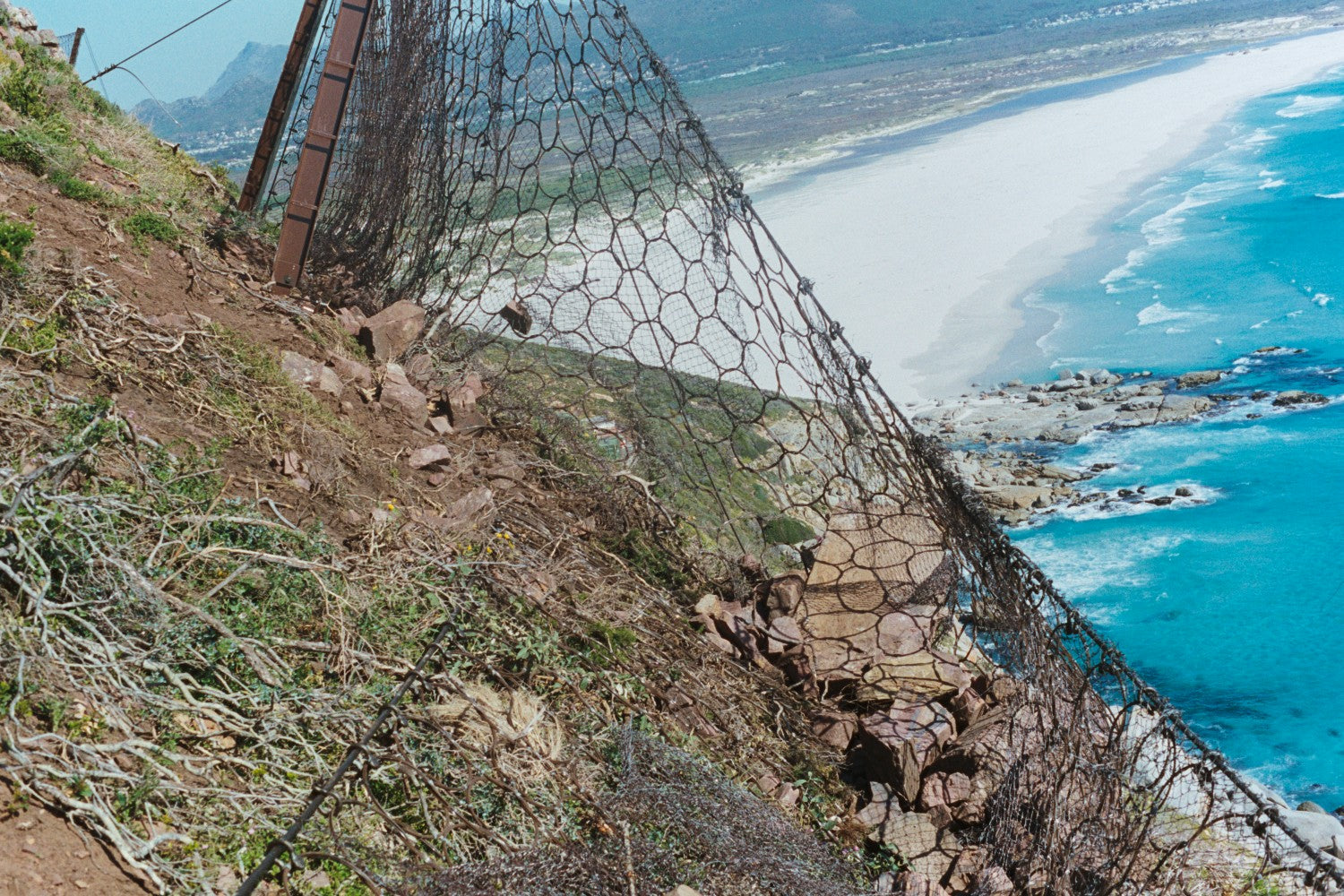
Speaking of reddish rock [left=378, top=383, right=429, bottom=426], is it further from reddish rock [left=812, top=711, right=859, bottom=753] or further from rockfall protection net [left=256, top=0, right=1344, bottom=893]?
reddish rock [left=812, top=711, right=859, bottom=753]

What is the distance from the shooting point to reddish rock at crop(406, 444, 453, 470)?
166 inches

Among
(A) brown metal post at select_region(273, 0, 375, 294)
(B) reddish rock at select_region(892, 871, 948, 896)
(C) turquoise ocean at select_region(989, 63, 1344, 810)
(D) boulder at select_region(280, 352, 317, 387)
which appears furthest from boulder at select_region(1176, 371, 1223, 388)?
(D) boulder at select_region(280, 352, 317, 387)

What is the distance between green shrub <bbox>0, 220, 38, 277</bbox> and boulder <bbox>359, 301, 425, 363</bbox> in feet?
5.13

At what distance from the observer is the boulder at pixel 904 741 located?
3748 millimetres

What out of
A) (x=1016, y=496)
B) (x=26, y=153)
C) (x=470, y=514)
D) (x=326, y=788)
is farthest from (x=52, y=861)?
(x=1016, y=496)

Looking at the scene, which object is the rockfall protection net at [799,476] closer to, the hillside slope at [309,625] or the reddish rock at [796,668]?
the reddish rock at [796,668]

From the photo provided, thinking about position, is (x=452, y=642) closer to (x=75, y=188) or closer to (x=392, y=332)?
(x=392, y=332)

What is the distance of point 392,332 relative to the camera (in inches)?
200

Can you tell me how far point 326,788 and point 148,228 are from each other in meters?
3.36

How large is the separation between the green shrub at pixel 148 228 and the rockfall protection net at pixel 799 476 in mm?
930

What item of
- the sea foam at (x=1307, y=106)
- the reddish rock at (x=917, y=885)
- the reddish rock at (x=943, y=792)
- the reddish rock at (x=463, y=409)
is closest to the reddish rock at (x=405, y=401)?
the reddish rock at (x=463, y=409)

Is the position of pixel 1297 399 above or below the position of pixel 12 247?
below

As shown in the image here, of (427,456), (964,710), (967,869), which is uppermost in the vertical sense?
(427,456)

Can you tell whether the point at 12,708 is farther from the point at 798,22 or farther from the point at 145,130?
the point at 798,22
